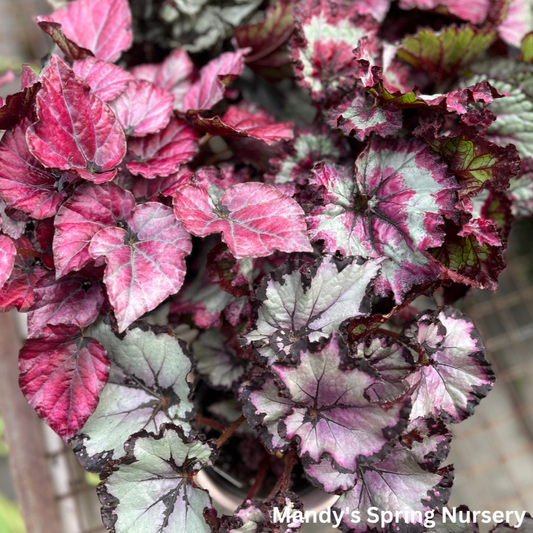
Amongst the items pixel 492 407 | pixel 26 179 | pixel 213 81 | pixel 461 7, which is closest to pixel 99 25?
pixel 213 81

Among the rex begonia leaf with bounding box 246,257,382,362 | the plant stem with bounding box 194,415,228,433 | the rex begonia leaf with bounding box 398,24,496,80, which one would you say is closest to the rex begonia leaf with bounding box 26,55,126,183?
the rex begonia leaf with bounding box 246,257,382,362

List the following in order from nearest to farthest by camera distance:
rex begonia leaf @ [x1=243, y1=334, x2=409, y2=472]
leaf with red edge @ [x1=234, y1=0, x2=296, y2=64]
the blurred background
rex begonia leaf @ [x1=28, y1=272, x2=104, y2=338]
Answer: rex begonia leaf @ [x1=243, y1=334, x2=409, y2=472] → rex begonia leaf @ [x1=28, y1=272, x2=104, y2=338] → leaf with red edge @ [x1=234, y1=0, x2=296, y2=64] → the blurred background

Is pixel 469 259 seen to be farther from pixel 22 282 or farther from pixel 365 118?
pixel 22 282

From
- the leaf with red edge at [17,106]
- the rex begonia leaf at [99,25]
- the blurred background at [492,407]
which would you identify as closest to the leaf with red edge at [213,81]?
the rex begonia leaf at [99,25]

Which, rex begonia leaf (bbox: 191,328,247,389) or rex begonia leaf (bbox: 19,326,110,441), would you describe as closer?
rex begonia leaf (bbox: 19,326,110,441)

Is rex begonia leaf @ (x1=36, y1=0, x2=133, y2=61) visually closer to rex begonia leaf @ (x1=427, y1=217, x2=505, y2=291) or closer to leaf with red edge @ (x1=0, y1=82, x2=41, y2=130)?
leaf with red edge @ (x1=0, y1=82, x2=41, y2=130)

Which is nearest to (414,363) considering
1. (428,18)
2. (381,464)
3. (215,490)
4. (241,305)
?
(381,464)

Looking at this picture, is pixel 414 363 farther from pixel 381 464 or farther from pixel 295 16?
pixel 295 16
